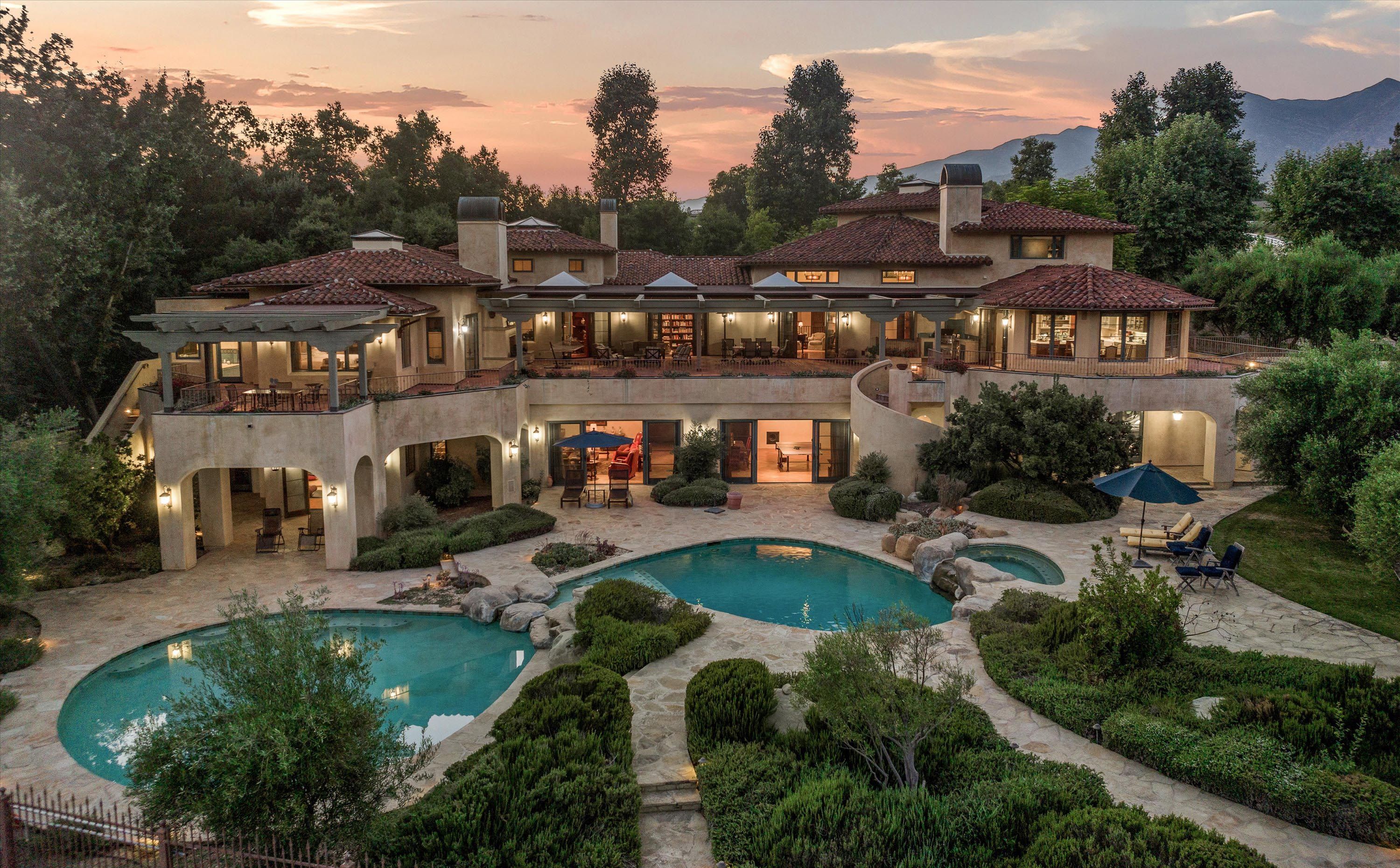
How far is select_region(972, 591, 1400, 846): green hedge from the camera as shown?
35.0 ft

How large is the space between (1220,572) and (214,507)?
2437cm

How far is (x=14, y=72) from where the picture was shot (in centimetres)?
2777

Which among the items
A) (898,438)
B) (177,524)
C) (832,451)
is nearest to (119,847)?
(177,524)

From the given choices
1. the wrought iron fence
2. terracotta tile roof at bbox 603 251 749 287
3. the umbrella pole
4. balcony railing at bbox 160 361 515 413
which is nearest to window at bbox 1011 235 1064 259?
terracotta tile roof at bbox 603 251 749 287

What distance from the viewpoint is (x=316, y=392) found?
78.1ft

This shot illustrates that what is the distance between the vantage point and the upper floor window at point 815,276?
37156mm

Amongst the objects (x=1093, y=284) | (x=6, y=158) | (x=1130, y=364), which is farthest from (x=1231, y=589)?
(x=6, y=158)

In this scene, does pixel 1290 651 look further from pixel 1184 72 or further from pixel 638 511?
pixel 1184 72

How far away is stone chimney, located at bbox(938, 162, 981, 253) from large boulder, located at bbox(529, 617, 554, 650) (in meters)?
25.2

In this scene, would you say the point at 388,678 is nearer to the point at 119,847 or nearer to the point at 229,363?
the point at 119,847

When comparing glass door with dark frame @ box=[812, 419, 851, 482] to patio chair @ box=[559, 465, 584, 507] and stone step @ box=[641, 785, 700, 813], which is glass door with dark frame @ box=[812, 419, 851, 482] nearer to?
patio chair @ box=[559, 465, 584, 507]

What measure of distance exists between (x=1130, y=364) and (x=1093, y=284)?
9.46ft

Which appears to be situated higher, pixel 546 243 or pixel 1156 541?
pixel 546 243

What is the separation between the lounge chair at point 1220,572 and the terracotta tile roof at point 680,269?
22.8 m
